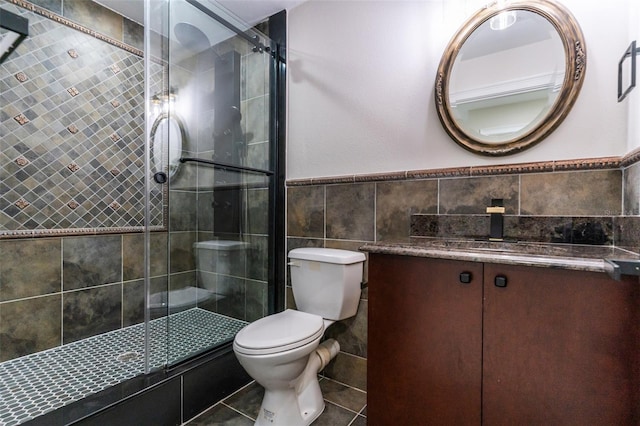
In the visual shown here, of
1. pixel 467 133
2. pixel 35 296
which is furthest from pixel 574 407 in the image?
pixel 35 296

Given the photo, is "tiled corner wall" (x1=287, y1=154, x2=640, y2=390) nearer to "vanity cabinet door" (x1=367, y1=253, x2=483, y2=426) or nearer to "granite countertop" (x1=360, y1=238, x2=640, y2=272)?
"granite countertop" (x1=360, y1=238, x2=640, y2=272)

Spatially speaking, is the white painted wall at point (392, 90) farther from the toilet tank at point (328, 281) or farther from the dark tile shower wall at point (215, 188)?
the toilet tank at point (328, 281)

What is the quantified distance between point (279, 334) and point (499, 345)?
2.80 ft

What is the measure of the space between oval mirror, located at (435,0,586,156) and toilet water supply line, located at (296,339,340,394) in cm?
131

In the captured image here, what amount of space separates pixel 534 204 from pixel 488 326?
0.66m

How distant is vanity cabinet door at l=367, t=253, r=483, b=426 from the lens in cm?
96

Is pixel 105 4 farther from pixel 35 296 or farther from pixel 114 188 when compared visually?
pixel 35 296

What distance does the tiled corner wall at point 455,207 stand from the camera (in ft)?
3.77

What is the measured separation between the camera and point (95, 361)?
1631mm

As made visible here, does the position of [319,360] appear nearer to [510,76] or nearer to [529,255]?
[529,255]

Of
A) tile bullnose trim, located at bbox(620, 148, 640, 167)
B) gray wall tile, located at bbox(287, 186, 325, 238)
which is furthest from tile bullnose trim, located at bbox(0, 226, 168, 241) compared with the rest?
tile bullnose trim, located at bbox(620, 148, 640, 167)

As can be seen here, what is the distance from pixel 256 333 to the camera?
4.37 feet

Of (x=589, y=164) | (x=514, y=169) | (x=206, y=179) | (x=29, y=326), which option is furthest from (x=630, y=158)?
(x=29, y=326)

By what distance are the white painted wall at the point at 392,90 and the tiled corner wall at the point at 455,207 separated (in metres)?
0.07
